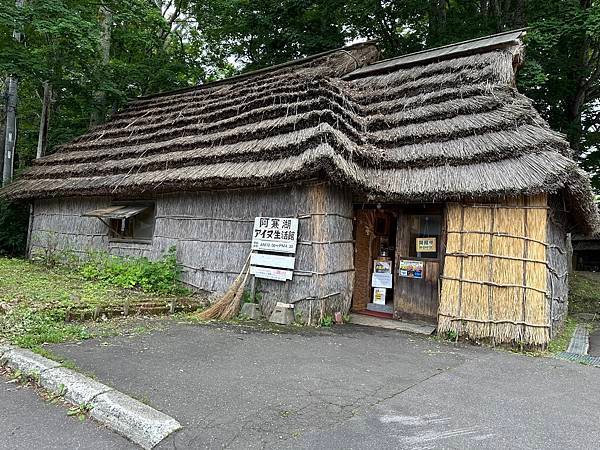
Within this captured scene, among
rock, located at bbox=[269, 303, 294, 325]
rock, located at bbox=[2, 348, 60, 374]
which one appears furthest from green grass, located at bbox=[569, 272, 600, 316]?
rock, located at bbox=[2, 348, 60, 374]

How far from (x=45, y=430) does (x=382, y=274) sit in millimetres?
6813

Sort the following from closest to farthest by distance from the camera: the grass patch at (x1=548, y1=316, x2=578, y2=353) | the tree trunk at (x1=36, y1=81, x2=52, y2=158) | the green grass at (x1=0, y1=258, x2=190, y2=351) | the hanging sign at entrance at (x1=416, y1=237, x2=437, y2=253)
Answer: the green grass at (x1=0, y1=258, x2=190, y2=351)
the grass patch at (x1=548, y1=316, x2=578, y2=353)
the hanging sign at entrance at (x1=416, y1=237, x2=437, y2=253)
the tree trunk at (x1=36, y1=81, x2=52, y2=158)

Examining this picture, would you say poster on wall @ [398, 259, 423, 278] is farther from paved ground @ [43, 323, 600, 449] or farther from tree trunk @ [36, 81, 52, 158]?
tree trunk @ [36, 81, 52, 158]

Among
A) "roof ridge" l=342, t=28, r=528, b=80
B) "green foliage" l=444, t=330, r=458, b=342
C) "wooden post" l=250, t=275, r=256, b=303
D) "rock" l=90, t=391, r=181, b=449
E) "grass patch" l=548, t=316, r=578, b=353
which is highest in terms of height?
"roof ridge" l=342, t=28, r=528, b=80

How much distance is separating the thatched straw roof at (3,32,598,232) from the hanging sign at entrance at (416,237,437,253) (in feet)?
3.69

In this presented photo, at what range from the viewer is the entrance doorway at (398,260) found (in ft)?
A: 26.8

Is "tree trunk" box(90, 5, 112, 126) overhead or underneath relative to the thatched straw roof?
overhead

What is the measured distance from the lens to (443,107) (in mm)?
8656

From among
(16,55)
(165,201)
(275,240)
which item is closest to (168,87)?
(16,55)

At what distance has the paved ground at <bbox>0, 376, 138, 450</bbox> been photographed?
321 cm

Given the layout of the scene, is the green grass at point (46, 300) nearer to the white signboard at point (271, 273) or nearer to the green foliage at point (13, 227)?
the white signboard at point (271, 273)

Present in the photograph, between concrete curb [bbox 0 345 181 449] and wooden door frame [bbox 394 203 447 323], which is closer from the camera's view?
concrete curb [bbox 0 345 181 449]

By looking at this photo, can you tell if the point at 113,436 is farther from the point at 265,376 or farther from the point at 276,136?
the point at 276,136

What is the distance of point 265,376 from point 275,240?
11.5 ft
